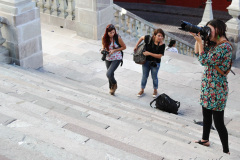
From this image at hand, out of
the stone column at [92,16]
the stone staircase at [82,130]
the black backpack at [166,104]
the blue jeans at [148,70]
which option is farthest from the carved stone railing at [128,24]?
the stone staircase at [82,130]

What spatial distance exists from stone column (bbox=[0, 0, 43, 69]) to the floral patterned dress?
3.90 metres

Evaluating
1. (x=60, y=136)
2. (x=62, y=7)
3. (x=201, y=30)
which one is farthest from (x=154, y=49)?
(x=62, y=7)

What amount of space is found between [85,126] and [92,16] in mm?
5644

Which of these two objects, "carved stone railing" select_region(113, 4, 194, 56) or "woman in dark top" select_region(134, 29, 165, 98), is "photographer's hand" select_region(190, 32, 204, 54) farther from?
"carved stone railing" select_region(113, 4, 194, 56)

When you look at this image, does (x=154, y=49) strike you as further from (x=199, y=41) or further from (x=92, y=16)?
(x=92, y=16)

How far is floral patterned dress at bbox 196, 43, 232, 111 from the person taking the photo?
4.18 m

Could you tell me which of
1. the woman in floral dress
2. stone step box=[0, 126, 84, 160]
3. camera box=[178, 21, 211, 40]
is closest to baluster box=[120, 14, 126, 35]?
the woman in floral dress

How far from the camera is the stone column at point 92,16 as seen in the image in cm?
952

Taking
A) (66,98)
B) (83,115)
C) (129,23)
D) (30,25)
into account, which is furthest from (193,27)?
(129,23)

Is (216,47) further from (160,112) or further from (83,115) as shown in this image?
(160,112)

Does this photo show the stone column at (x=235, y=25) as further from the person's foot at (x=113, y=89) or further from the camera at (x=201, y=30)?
the camera at (x=201, y=30)

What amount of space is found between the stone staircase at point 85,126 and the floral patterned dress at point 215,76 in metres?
0.49

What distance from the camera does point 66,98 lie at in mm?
5570

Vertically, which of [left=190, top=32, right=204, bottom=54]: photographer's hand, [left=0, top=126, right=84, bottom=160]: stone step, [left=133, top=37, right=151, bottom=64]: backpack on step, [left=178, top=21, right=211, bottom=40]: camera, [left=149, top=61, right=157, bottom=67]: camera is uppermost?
[left=178, top=21, right=211, bottom=40]: camera
